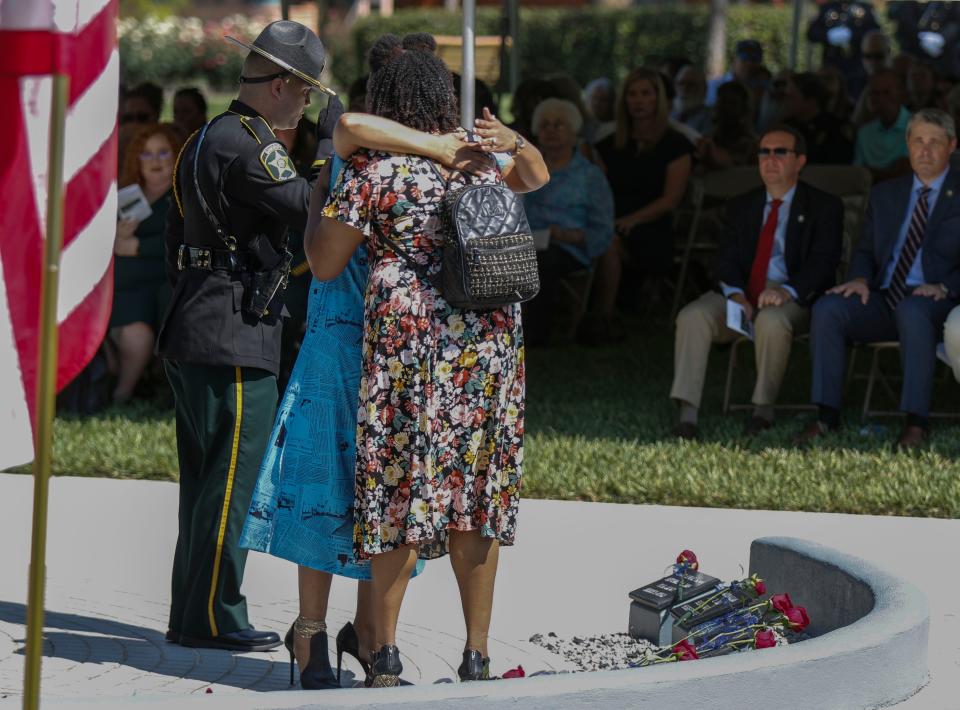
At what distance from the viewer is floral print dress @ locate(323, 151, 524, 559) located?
436 centimetres

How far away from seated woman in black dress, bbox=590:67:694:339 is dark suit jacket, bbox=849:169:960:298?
2.87 metres

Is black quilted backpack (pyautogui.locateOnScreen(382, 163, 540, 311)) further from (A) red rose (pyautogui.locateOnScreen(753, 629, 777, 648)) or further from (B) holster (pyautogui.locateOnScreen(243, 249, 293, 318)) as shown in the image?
(A) red rose (pyautogui.locateOnScreen(753, 629, 777, 648))

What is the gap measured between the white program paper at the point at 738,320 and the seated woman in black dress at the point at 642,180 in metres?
2.68

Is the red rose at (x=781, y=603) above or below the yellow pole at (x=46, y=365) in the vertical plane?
below

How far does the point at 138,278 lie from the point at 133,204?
443 mm

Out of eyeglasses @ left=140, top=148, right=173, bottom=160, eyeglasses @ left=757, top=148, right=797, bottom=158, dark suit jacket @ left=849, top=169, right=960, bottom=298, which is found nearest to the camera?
dark suit jacket @ left=849, top=169, right=960, bottom=298

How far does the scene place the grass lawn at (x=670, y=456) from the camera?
23.0 ft

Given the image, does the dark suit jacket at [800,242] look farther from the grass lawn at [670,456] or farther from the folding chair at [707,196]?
the folding chair at [707,196]

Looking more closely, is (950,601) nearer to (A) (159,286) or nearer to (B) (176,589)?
(B) (176,589)

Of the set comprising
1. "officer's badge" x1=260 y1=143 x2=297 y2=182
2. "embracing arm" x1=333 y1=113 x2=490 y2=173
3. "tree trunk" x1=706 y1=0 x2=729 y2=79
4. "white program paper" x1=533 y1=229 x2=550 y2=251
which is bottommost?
"white program paper" x1=533 y1=229 x2=550 y2=251

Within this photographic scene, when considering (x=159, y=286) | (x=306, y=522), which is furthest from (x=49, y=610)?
(x=159, y=286)

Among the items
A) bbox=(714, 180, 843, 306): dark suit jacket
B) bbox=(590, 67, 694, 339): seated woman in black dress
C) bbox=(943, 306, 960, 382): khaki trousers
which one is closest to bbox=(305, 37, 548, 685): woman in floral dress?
bbox=(943, 306, 960, 382): khaki trousers

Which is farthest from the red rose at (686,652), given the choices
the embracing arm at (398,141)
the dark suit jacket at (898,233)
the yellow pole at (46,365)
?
the dark suit jacket at (898,233)

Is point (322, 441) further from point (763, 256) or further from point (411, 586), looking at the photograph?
point (763, 256)
